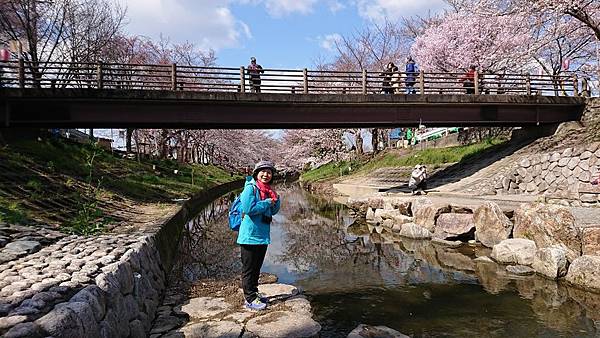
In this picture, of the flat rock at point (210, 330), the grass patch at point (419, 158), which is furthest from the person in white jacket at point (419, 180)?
the flat rock at point (210, 330)

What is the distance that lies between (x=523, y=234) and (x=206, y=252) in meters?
7.58

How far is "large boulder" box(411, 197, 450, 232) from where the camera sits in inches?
479

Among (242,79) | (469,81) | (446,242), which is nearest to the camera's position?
(446,242)

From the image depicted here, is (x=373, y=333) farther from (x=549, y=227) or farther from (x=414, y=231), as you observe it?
(x=414, y=231)

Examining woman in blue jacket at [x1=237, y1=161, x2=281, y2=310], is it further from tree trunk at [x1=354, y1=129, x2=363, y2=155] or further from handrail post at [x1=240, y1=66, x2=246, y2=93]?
tree trunk at [x1=354, y1=129, x2=363, y2=155]

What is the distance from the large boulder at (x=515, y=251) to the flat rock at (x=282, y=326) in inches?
224

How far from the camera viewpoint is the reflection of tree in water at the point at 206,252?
8.45 metres

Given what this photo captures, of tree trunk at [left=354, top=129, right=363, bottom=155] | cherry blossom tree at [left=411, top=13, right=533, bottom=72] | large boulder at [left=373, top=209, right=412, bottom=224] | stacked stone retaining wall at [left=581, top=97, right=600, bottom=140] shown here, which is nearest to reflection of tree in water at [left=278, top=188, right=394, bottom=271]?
large boulder at [left=373, top=209, right=412, bottom=224]

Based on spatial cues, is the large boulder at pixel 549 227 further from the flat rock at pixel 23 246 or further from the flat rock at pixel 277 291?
the flat rock at pixel 23 246

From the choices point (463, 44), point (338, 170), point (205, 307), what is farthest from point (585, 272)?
point (338, 170)

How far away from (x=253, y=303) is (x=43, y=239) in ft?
10.4

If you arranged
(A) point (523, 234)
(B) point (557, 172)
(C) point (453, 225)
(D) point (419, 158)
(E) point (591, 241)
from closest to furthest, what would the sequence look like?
(E) point (591, 241), (A) point (523, 234), (C) point (453, 225), (B) point (557, 172), (D) point (419, 158)

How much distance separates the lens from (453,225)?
1145 centimetres

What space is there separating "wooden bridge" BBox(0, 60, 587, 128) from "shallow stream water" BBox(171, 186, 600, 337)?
584 centimetres
